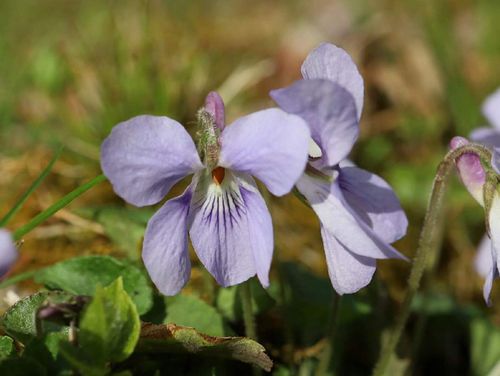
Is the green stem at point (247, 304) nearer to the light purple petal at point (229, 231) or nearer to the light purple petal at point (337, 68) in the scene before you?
the light purple petal at point (229, 231)

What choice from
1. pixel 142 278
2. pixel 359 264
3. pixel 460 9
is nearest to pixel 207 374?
pixel 142 278

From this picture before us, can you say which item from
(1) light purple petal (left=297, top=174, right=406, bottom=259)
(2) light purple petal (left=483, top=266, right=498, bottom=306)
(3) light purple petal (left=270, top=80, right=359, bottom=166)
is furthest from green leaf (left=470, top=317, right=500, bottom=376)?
(3) light purple petal (left=270, top=80, right=359, bottom=166)

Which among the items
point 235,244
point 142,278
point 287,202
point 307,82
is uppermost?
point 307,82

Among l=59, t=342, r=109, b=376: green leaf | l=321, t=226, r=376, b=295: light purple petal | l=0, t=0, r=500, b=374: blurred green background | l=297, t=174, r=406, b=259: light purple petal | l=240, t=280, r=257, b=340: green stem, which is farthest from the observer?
l=0, t=0, r=500, b=374: blurred green background

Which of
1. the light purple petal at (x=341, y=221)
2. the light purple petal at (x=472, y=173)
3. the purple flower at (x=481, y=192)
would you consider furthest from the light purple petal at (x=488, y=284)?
the light purple petal at (x=341, y=221)

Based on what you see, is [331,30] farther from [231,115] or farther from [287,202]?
[287,202]

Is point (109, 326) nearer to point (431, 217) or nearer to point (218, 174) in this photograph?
point (218, 174)

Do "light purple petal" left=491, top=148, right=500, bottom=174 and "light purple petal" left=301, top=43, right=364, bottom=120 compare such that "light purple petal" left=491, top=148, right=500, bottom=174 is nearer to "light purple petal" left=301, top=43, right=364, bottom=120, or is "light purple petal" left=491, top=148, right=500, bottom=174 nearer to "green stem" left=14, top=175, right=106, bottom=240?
"light purple petal" left=301, top=43, right=364, bottom=120
